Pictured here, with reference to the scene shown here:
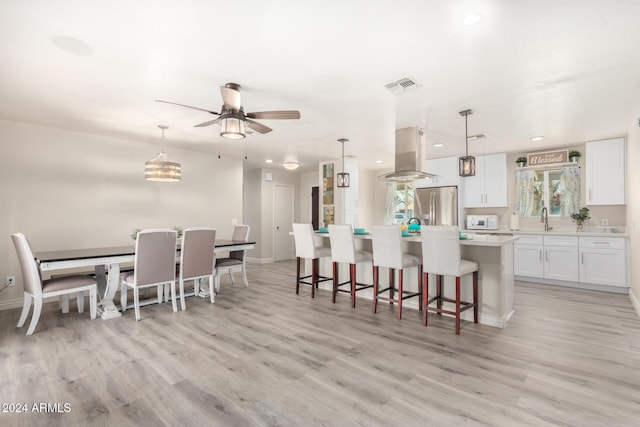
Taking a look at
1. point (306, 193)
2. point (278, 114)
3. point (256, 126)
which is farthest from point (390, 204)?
point (278, 114)

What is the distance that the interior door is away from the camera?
27.7ft

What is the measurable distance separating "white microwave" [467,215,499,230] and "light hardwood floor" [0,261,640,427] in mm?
2484

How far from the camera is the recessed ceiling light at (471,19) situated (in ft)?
6.47

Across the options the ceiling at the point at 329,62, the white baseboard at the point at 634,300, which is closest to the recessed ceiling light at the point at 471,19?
the ceiling at the point at 329,62

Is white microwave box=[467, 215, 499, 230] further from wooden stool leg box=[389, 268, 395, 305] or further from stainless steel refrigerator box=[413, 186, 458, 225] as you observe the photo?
wooden stool leg box=[389, 268, 395, 305]

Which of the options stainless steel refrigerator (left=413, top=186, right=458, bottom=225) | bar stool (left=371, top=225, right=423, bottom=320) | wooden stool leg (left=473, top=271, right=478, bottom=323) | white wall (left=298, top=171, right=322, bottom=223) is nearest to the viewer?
wooden stool leg (left=473, top=271, right=478, bottom=323)

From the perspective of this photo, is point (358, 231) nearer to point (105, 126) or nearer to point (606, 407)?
point (606, 407)

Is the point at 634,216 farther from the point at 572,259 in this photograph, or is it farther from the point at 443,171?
the point at 443,171

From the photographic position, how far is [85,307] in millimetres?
4152

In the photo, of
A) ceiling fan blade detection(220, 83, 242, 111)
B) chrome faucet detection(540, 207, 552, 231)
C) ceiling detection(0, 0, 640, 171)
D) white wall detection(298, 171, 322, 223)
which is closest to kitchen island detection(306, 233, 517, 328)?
ceiling detection(0, 0, 640, 171)

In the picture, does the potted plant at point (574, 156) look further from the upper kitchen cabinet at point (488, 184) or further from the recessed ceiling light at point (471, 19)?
the recessed ceiling light at point (471, 19)

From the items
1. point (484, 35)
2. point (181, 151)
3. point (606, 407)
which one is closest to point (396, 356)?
point (606, 407)

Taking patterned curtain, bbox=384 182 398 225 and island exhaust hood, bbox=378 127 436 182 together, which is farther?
patterned curtain, bbox=384 182 398 225

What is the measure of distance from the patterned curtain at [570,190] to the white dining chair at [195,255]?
5.97m
